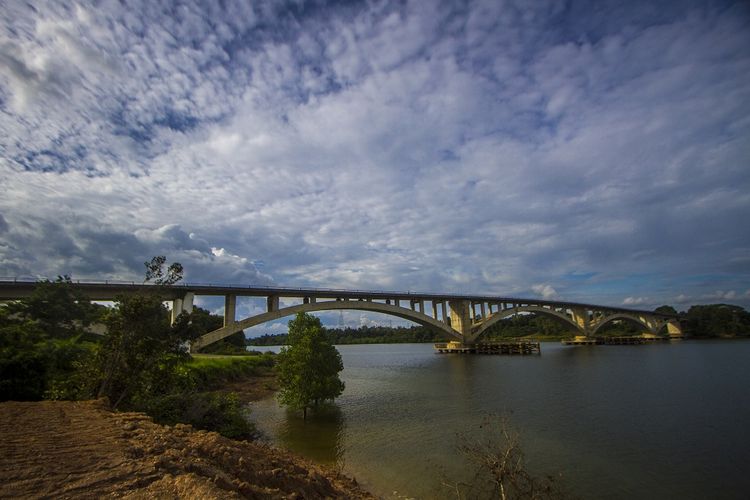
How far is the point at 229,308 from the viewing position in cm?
4406

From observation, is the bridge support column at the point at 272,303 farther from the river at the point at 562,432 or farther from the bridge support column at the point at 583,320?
the bridge support column at the point at 583,320

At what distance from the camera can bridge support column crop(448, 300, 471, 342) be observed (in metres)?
70.5

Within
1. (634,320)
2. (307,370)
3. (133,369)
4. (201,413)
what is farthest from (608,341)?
(133,369)

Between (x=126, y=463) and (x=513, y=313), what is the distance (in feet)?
246

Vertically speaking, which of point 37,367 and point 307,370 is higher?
point 37,367

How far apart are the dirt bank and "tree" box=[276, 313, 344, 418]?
383 inches

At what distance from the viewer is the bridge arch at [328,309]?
40.9 metres

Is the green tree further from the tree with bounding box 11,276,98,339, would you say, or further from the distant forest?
the distant forest

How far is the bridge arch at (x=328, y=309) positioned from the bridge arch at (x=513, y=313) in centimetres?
443

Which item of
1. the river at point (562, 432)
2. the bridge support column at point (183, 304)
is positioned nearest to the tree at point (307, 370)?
the river at point (562, 432)

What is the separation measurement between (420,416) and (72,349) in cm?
1733

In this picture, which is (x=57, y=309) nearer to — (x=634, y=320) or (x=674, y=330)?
(x=634, y=320)

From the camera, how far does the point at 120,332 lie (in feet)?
45.4

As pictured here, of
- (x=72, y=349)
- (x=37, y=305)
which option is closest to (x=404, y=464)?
(x=72, y=349)
